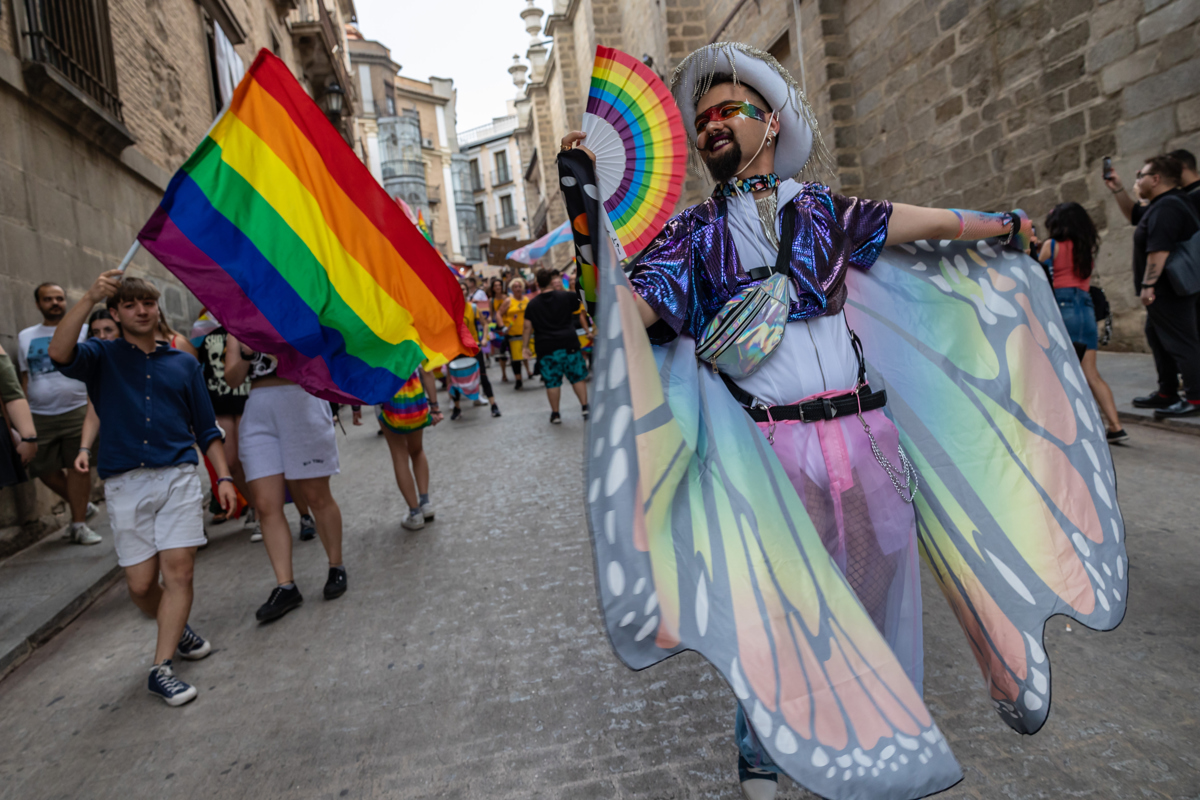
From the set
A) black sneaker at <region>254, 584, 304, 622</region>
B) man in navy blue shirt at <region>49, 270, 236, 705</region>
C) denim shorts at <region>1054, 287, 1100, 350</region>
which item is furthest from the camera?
denim shorts at <region>1054, 287, 1100, 350</region>

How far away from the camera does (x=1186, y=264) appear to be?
16.9ft

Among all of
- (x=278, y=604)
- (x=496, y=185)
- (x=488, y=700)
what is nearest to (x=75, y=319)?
(x=278, y=604)

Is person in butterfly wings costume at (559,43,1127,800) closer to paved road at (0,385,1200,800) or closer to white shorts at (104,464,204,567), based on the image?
paved road at (0,385,1200,800)

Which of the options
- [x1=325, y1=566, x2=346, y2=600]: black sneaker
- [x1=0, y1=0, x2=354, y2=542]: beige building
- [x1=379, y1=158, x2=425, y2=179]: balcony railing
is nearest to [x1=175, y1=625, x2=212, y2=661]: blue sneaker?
[x1=325, y1=566, x2=346, y2=600]: black sneaker

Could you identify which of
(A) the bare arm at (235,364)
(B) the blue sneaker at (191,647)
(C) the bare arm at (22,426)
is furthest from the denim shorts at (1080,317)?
(C) the bare arm at (22,426)

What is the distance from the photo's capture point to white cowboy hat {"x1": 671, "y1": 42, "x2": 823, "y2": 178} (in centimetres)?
195

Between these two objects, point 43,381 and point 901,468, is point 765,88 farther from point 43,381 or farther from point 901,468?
point 43,381

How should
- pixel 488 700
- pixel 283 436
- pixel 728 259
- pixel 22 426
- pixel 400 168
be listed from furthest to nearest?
pixel 400 168 → pixel 22 426 → pixel 283 436 → pixel 488 700 → pixel 728 259

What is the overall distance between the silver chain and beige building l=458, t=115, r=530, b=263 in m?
56.5

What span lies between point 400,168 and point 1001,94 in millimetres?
44617

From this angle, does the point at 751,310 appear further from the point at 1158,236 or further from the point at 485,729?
the point at 1158,236

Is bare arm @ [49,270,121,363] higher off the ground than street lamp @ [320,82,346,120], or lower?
lower

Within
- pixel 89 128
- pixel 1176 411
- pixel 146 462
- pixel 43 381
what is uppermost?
pixel 89 128

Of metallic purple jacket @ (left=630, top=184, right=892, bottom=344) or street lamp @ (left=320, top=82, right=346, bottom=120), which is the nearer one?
metallic purple jacket @ (left=630, top=184, right=892, bottom=344)
